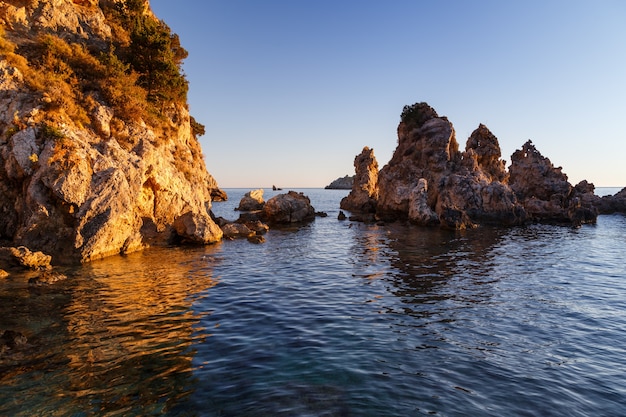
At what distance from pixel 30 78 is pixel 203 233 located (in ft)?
61.6

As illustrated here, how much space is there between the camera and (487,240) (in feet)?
124

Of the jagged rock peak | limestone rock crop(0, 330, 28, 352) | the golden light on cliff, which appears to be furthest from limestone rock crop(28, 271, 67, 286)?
the jagged rock peak

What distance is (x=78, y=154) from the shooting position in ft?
81.3

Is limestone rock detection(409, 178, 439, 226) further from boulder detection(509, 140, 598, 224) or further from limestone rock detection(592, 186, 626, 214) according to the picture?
limestone rock detection(592, 186, 626, 214)

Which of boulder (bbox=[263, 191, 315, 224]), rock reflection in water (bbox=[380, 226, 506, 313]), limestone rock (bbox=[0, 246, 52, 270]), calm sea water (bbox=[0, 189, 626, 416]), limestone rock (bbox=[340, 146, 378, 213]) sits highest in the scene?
limestone rock (bbox=[340, 146, 378, 213])

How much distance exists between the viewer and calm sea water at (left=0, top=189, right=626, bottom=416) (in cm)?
869

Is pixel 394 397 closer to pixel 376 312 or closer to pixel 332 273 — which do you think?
pixel 376 312

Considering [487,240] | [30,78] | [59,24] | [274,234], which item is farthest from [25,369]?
[59,24]

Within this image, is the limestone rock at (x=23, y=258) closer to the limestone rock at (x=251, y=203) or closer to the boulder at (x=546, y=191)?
the limestone rock at (x=251, y=203)

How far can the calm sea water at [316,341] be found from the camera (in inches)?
342

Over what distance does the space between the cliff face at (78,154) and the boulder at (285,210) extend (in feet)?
58.1

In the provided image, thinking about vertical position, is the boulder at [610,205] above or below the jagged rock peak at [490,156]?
below

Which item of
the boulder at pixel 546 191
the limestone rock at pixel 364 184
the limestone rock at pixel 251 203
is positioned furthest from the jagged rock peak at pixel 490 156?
the limestone rock at pixel 251 203

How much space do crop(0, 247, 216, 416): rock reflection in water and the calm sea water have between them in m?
0.05
